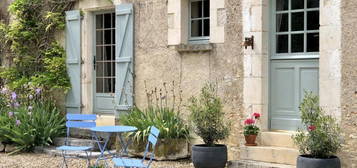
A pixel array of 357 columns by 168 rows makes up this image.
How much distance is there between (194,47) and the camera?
7859mm

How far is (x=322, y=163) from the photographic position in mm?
5617

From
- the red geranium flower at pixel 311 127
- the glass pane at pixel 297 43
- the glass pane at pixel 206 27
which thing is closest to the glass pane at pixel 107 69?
the glass pane at pixel 206 27

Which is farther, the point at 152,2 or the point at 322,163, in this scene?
the point at 152,2

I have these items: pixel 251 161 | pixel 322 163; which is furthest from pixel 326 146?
pixel 251 161

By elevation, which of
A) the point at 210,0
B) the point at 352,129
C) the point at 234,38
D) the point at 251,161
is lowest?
the point at 251,161

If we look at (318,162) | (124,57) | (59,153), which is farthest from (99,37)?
(318,162)

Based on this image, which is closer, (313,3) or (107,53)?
(313,3)

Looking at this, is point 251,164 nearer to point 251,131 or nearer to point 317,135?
point 251,131

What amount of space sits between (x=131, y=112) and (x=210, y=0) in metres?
2.27

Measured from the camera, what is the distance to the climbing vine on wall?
9.80m

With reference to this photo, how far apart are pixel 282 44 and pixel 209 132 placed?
5.70ft

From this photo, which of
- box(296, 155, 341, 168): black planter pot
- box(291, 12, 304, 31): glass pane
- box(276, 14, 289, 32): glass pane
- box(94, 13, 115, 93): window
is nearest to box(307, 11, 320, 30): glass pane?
box(291, 12, 304, 31): glass pane

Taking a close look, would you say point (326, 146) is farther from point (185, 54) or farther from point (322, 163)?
point (185, 54)

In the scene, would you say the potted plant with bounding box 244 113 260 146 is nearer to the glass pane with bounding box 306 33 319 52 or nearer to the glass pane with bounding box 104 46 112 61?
the glass pane with bounding box 306 33 319 52
